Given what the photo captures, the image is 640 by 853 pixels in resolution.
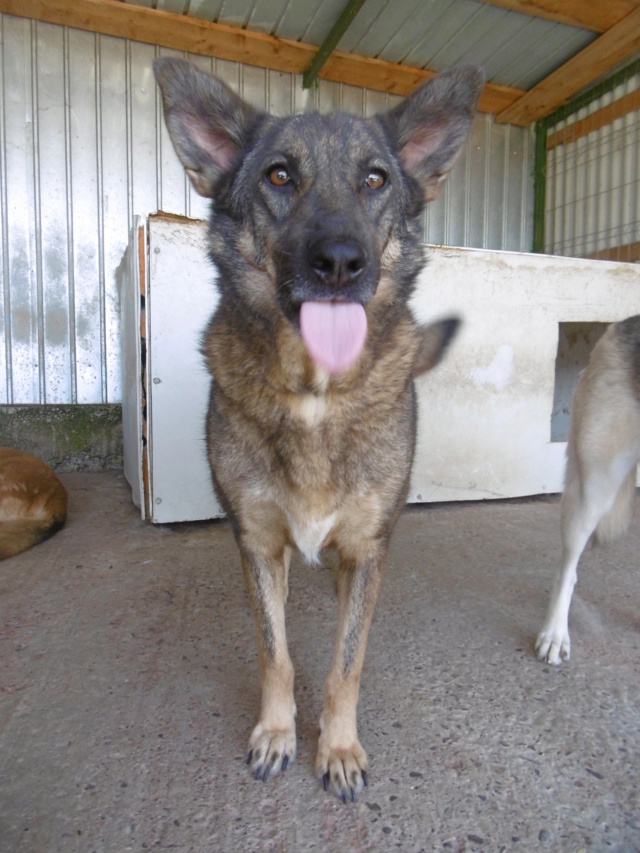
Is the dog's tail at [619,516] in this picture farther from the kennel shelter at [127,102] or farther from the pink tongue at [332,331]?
the kennel shelter at [127,102]

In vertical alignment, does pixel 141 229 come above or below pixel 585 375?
above

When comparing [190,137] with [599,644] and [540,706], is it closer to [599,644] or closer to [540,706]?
[540,706]

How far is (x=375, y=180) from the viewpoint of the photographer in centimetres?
158

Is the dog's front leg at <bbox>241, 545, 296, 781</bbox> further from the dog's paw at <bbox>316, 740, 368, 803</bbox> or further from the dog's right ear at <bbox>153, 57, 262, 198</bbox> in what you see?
the dog's right ear at <bbox>153, 57, 262, 198</bbox>

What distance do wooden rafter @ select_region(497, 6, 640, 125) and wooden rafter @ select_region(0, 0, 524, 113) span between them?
8.3 inches

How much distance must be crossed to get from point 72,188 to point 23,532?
10.3 ft

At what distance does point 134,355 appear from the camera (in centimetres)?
317

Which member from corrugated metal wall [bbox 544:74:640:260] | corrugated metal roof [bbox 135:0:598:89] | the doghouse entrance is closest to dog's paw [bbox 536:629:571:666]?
the doghouse entrance

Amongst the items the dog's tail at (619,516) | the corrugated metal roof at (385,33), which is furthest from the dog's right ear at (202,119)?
the corrugated metal roof at (385,33)

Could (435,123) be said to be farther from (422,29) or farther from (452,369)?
(422,29)

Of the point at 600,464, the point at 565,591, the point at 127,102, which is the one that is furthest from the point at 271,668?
the point at 127,102

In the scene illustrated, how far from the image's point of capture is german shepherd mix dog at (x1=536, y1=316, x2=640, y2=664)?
6.34ft

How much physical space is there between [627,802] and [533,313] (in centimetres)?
294

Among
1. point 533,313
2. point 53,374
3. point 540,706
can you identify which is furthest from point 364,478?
point 53,374
